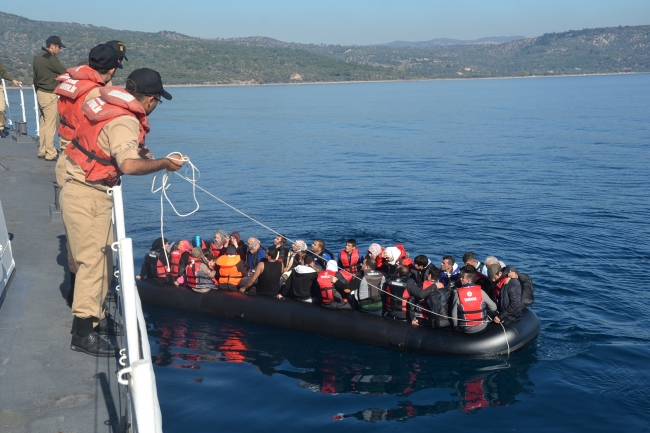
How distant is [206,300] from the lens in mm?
13242

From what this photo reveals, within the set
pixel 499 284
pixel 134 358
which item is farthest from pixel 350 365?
pixel 134 358

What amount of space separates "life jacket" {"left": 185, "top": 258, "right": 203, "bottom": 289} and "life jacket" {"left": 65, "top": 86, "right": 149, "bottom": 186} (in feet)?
26.0

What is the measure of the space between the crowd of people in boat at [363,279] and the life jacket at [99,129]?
5.98 meters

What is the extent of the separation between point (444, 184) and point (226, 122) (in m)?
36.3

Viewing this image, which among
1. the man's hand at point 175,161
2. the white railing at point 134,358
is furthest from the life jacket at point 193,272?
the white railing at point 134,358

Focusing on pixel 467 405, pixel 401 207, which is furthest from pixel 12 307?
pixel 401 207

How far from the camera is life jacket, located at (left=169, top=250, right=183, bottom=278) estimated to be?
13617 mm

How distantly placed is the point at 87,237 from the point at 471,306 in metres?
7.58

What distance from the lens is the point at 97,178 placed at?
5.13 metres

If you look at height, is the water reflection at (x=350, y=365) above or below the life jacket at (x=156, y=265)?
below

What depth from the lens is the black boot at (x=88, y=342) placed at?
5.50 m

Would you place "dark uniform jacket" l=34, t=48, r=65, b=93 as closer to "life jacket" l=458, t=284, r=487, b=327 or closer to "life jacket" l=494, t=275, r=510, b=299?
"life jacket" l=458, t=284, r=487, b=327

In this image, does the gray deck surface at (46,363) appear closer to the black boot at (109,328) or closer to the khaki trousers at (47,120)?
the black boot at (109,328)

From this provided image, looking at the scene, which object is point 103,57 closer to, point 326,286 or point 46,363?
point 46,363
